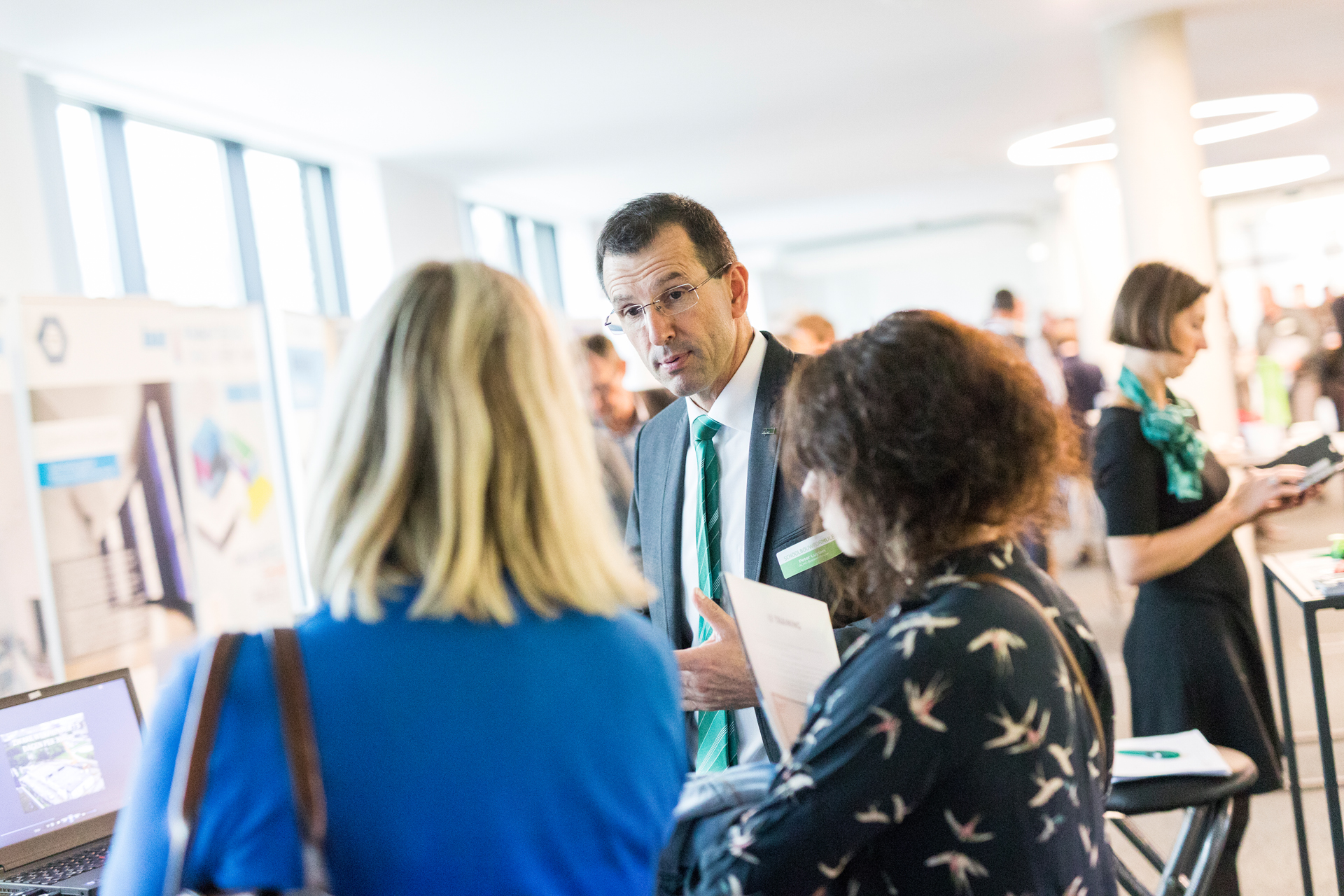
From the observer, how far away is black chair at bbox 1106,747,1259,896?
1960mm

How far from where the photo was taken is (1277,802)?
3.74 m

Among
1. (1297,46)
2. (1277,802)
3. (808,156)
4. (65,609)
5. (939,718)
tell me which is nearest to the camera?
(939,718)

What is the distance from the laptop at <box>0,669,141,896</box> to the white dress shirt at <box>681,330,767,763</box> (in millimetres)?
1005

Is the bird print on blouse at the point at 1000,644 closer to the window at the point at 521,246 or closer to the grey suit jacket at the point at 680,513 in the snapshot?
the grey suit jacket at the point at 680,513

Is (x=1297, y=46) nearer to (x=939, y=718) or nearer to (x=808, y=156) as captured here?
(x=808, y=156)

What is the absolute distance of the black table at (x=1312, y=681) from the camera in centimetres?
231

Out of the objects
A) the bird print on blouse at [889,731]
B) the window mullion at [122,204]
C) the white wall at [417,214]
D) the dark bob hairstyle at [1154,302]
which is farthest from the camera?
the white wall at [417,214]

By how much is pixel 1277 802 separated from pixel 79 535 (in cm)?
430

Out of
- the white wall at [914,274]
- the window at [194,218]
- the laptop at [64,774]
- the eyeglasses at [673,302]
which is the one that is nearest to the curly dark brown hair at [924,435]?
the eyeglasses at [673,302]

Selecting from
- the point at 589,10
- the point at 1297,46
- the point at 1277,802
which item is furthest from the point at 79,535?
the point at 1297,46

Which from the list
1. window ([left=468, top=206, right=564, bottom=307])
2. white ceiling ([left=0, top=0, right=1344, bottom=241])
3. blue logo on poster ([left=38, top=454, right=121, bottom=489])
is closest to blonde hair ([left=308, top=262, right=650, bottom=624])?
blue logo on poster ([left=38, top=454, right=121, bottom=489])

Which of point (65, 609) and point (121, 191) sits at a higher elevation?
point (121, 191)

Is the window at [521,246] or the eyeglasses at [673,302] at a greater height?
the window at [521,246]

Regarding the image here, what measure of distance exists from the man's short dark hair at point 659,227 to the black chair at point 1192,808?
3.91 feet
